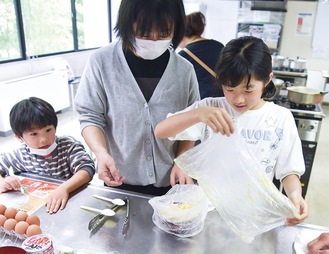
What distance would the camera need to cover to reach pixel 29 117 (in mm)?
1187

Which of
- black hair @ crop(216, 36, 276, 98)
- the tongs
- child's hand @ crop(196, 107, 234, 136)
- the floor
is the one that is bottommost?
the floor

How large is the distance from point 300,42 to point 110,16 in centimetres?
381

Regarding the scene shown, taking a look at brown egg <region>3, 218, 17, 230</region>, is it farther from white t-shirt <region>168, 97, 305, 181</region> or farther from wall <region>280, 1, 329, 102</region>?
wall <region>280, 1, 329, 102</region>

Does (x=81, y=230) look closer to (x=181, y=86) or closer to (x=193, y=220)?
(x=193, y=220)

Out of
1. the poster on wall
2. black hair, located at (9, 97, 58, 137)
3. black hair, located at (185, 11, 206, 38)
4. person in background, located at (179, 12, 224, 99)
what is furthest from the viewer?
the poster on wall

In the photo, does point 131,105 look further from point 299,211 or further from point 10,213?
point 299,211

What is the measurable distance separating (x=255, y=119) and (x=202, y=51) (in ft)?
3.34

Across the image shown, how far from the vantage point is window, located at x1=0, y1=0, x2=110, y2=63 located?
Answer: 13.0ft

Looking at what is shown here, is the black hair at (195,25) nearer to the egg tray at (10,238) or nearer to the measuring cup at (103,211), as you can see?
the measuring cup at (103,211)

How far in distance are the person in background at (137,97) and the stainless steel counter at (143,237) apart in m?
0.17

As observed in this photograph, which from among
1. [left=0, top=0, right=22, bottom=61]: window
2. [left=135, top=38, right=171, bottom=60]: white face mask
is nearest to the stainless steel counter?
[left=135, top=38, right=171, bottom=60]: white face mask

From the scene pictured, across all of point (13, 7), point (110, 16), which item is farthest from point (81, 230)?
point (110, 16)

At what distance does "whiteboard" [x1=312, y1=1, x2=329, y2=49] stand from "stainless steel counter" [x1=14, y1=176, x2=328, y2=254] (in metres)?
5.09

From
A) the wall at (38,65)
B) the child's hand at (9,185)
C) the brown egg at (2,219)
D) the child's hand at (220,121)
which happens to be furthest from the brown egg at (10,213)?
the wall at (38,65)
